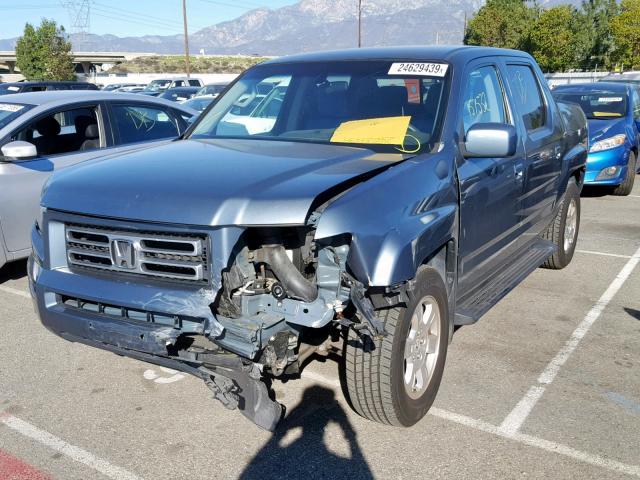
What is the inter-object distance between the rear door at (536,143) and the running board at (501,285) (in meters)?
0.14

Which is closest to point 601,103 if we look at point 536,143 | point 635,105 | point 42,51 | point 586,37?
point 635,105

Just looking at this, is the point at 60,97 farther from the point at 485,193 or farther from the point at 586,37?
the point at 586,37

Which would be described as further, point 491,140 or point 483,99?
point 483,99

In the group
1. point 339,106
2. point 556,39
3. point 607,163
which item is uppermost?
point 556,39

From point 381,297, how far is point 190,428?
1.36 metres

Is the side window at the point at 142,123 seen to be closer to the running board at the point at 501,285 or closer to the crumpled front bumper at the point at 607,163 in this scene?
the running board at the point at 501,285

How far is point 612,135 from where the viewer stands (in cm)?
1033

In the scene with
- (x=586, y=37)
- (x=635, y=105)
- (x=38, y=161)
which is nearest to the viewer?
(x=38, y=161)

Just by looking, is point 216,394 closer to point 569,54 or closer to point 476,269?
point 476,269

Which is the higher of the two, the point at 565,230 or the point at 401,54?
the point at 401,54

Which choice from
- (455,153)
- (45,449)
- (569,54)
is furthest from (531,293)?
(569,54)

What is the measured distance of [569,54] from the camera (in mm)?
51719

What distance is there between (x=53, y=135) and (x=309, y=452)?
15.2 feet

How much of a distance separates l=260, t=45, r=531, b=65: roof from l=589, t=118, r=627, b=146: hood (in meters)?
6.05
